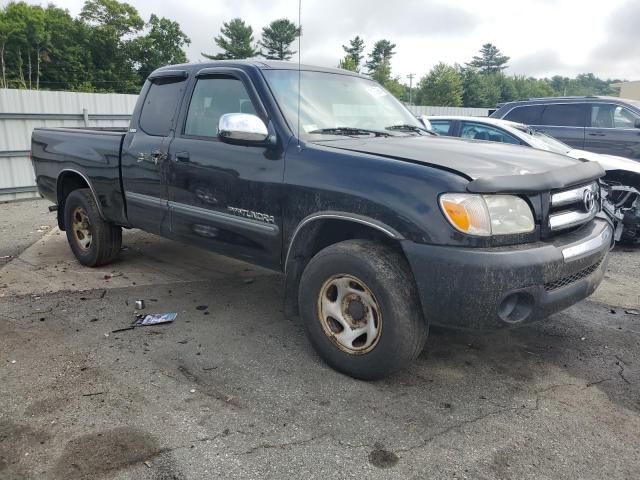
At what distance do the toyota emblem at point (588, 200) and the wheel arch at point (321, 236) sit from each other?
4.02ft

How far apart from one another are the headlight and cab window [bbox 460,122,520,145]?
4.83 m

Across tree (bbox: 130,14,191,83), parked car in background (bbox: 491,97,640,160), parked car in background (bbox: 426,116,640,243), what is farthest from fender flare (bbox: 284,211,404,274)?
tree (bbox: 130,14,191,83)

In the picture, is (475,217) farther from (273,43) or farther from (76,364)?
(273,43)

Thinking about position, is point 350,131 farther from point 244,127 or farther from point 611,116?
point 611,116

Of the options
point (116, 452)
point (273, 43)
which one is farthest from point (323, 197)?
point (273, 43)

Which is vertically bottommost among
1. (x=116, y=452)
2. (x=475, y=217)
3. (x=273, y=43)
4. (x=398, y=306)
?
(x=116, y=452)

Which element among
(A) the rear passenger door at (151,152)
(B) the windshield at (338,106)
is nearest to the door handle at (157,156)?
(A) the rear passenger door at (151,152)

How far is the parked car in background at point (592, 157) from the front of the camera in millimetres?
6461

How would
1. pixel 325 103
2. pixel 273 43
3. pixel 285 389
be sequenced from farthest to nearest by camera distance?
pixel 273 43, pixel 325 103, pixel 285 389

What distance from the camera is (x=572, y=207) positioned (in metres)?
3.11

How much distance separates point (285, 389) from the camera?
307 centimetres

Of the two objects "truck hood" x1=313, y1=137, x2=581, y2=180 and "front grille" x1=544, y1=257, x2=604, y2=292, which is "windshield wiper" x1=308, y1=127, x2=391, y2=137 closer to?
"truck hood" x1=313, y1=137, x2=581, y2=180

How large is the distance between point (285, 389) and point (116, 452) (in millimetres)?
974

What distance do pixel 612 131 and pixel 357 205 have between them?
809 cm
